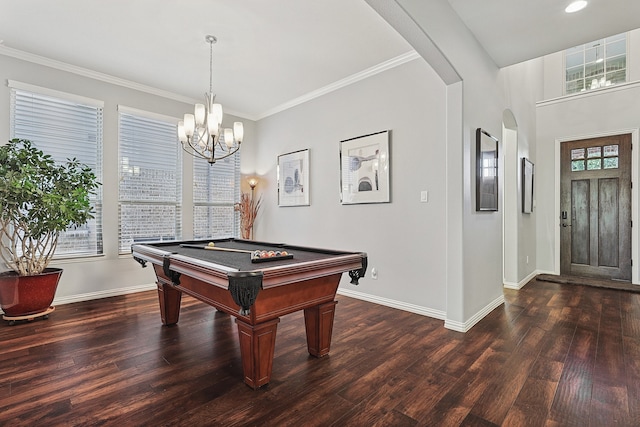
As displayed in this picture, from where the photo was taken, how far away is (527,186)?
4.72 metres

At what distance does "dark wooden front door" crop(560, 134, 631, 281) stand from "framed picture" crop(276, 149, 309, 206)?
13.8ft

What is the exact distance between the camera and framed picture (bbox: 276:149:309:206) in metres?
4.71

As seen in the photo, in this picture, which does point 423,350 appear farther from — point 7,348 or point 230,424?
point 7,348

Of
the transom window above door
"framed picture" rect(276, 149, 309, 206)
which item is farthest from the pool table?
the transom window above door

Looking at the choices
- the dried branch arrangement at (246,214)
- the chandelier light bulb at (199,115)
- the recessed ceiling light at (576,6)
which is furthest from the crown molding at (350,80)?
the chandelier light bulb at (199,115)

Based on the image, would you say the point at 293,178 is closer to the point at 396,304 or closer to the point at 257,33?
the point at 257,33

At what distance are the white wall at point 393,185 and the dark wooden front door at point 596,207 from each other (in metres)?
3.36

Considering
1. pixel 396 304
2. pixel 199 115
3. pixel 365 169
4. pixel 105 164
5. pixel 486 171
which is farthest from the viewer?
pixel 105 164

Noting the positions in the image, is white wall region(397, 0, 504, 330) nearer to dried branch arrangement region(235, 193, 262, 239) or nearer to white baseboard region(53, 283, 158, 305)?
dried branch arrangement region(235, 193, 262, 239)

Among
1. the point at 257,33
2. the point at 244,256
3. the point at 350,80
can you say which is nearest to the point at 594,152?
the point at 350,80

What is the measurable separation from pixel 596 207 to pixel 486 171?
299 centimetres

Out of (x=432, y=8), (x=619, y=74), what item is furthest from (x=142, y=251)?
(x=619, y=74)

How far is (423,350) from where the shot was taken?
8.13ft

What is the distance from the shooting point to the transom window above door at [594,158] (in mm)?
4711
